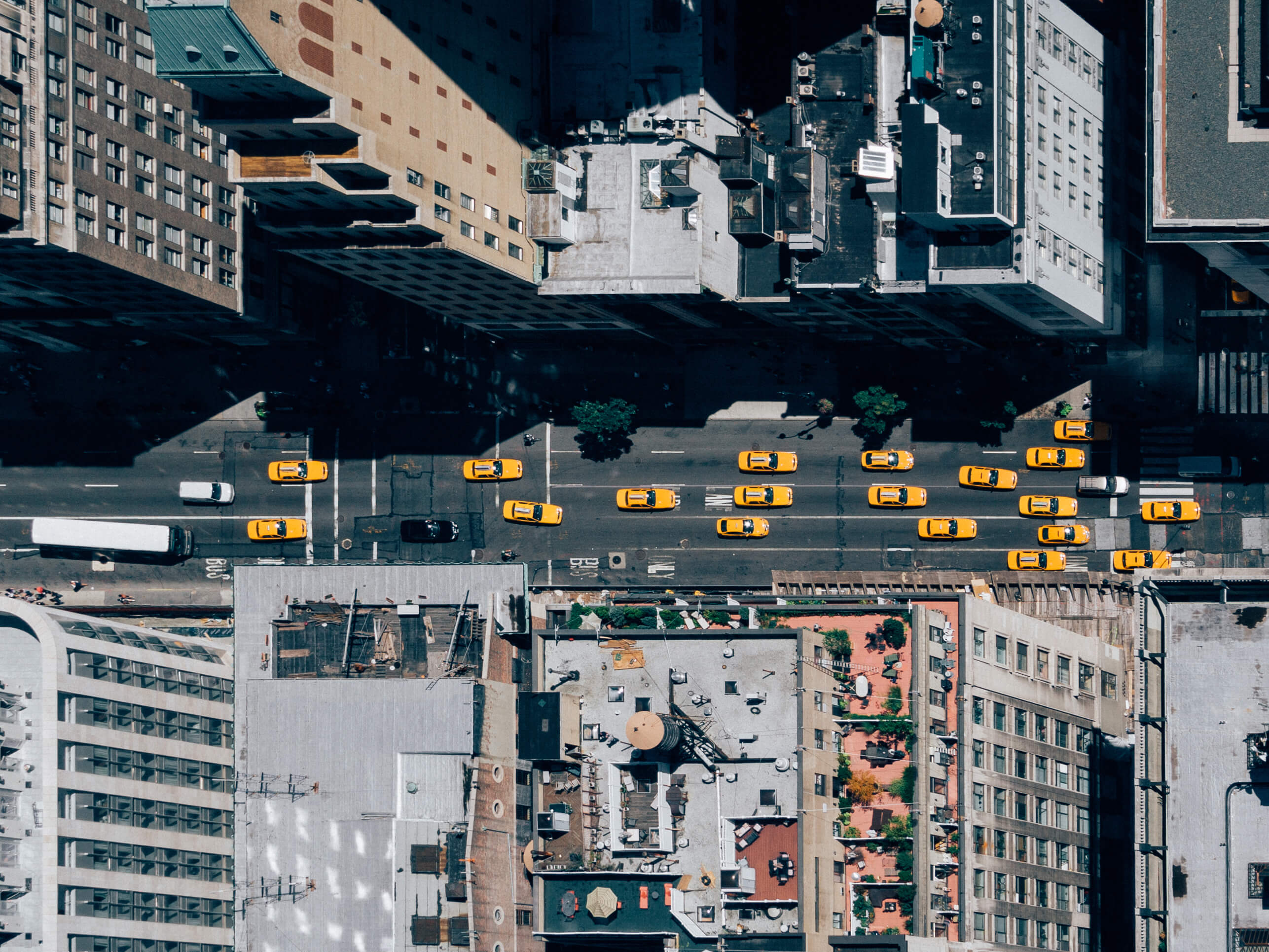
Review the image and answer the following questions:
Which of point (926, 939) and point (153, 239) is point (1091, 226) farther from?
point (153, 239)

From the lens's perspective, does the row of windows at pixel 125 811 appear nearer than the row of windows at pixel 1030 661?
No

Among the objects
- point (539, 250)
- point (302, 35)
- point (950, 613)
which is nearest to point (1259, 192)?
point (950, 613)

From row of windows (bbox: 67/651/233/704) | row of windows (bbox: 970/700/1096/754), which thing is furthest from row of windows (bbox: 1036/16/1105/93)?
row of windows (bbox: 67/651/233/704)

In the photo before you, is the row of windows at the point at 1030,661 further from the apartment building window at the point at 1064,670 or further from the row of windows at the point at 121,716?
the row of windows at the point at 121,716

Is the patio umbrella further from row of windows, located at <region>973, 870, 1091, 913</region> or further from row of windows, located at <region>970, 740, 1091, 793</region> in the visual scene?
row of windows, located at <region>970, 740, 1091, 793</region>

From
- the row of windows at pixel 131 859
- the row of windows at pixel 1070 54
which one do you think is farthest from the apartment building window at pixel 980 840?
the row of windows at pixel 131 859

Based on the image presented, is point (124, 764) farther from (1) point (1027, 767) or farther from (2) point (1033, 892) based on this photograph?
(2) point (1033, 892)
